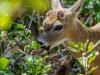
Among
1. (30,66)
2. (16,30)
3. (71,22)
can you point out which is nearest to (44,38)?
(71,22)

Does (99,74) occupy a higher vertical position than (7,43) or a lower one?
lower

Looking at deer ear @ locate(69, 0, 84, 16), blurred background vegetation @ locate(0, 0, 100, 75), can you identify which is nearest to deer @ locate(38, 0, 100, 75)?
deer ear @ locate(69, 0, 84, 16)

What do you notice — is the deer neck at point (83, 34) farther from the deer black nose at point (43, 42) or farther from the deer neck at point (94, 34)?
the deer black nose at point (43, 42)

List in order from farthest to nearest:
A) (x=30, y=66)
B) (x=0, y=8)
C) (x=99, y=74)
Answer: (x=99, y=74) → (x=30, y=66) → (x=0, y=8)

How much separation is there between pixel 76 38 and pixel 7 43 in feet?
4.65

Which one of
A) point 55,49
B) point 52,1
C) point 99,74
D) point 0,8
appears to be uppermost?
point 0,8

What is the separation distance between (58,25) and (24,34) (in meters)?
0.98

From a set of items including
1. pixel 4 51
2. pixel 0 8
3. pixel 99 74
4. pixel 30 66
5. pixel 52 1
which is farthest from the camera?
pixel 52 1

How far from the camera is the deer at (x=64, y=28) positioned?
422cm

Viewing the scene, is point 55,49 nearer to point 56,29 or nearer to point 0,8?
point 56,29

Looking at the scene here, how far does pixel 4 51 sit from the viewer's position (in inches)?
130

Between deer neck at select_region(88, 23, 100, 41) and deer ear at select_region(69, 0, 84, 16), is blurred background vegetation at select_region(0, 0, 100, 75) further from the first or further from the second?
deer ear at select_region(69, 0, 84, 16)

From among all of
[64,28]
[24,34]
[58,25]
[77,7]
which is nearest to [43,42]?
[58,25]

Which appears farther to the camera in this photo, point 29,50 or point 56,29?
point 56,29
